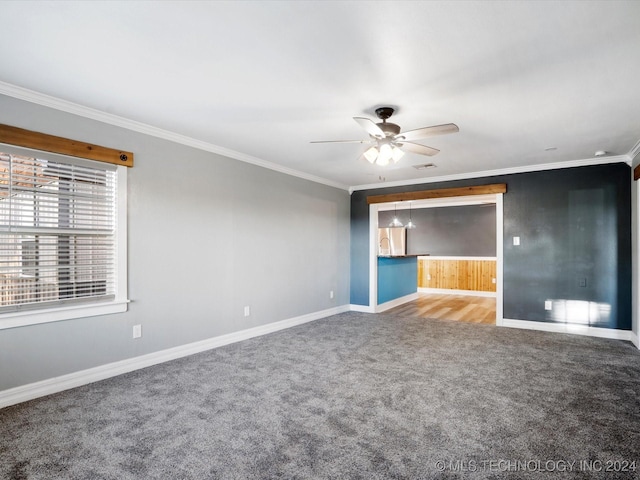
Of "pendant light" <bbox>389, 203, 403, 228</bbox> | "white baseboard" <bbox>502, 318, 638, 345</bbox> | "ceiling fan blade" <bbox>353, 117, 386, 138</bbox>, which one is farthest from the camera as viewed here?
"pendant light" <bbox>389, 203, 403, 228</bbox>

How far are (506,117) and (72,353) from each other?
Answer: 437 cm

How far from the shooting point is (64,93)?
9.15 feet

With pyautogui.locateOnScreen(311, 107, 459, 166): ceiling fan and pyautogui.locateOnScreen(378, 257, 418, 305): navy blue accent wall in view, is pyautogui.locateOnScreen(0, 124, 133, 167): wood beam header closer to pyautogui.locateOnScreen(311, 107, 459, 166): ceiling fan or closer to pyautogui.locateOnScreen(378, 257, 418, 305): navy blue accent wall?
pyautogui.locateOnScreen(311, 107, 459, 166): ceiling fan

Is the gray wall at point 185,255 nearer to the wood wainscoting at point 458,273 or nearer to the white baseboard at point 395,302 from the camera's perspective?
the white baseboard at point 395,302

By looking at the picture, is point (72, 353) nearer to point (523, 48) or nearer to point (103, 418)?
point (103, 418)

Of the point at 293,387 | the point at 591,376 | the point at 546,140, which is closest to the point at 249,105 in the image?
the point at 293,387

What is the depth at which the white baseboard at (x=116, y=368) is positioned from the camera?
2729 millimetres

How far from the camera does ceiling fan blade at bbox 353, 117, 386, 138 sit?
2.67m

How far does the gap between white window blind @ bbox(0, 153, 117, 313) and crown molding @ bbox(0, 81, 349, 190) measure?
1.44 ft

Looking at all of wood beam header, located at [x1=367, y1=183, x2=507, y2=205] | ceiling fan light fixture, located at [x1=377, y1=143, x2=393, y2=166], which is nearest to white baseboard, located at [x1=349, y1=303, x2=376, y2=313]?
wood beam header, located at [x1=367, y1=183, x2=507, y2=205]

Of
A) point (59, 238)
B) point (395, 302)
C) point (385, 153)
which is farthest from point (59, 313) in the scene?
point (395, 302)

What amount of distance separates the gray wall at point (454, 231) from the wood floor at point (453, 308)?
1.30m

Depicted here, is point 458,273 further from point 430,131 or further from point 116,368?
point 116,368

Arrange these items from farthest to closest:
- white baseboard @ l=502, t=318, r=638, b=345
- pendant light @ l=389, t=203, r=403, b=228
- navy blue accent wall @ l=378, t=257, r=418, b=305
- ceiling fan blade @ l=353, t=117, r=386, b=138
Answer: pendant light @ l=389, t=203, r=403, b=228 → navy blue accent wall @ l=378, t=257, r=418, b=305 → white baseboard @ l=502, t=318, r=638, b=345 → ceiling fan blade @ l=353, t=117, r=386, b=138
